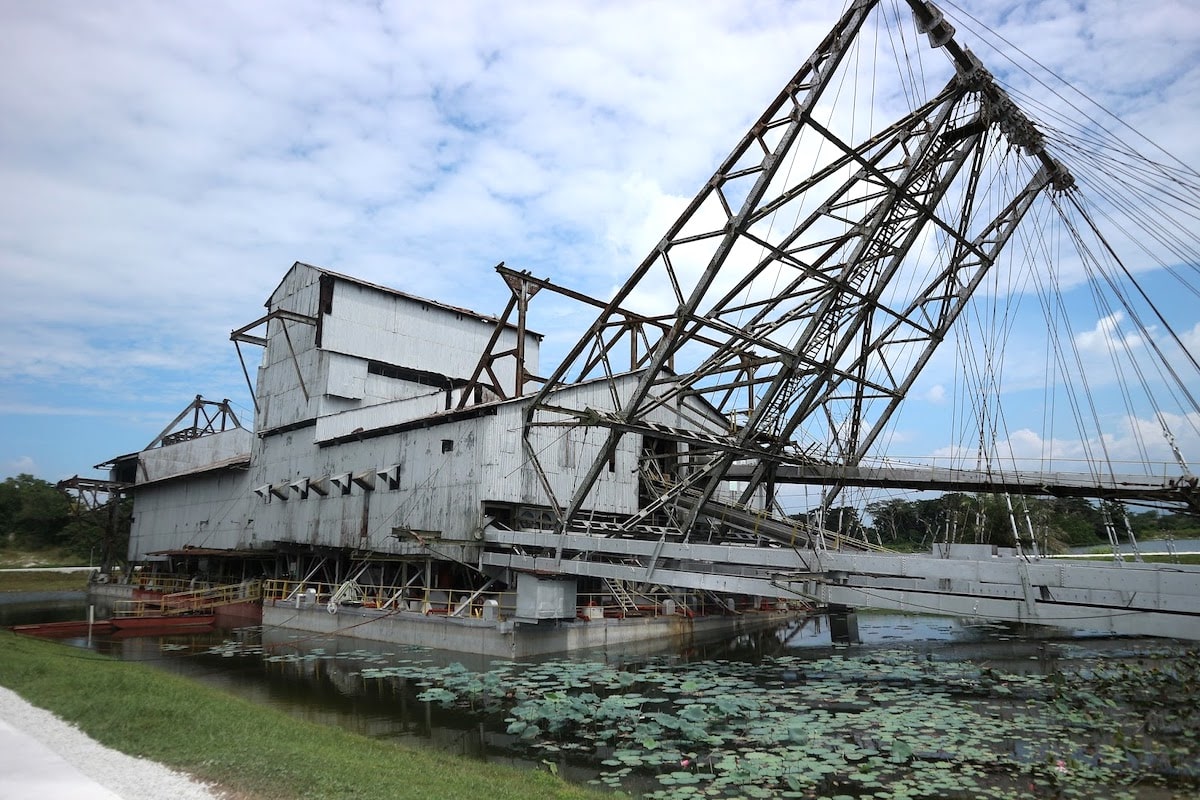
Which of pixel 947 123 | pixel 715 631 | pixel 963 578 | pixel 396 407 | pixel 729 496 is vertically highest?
pixel 947 123

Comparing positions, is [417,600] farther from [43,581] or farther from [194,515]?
[43,581]

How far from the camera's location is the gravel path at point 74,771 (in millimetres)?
7797

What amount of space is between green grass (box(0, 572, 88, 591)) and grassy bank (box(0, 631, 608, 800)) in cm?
5204

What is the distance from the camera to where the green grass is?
5631 cm

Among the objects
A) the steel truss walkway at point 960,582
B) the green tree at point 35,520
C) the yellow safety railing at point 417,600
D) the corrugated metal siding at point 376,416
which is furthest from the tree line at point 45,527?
the steel truss walkway at point 960,582

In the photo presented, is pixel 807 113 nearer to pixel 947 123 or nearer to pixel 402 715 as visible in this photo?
pixel 947 123

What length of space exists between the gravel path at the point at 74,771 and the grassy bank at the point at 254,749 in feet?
0.79

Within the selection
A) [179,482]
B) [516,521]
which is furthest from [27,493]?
[516,521]

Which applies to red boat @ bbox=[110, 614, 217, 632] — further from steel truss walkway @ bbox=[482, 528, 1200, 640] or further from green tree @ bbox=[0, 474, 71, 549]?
green tree @ bbox=[0, 474, 71, 549]

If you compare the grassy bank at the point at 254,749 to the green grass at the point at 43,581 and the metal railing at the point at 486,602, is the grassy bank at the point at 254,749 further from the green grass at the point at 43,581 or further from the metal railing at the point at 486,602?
the green grass at the point at 43,581

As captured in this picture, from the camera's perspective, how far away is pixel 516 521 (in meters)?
25.3

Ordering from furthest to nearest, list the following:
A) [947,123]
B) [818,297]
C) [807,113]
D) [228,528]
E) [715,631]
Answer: [228,528] → [715,631] → [818,297] → [947,123] → [807,113]

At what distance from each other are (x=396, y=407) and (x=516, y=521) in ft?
27.6

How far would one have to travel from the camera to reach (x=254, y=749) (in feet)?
31.6
